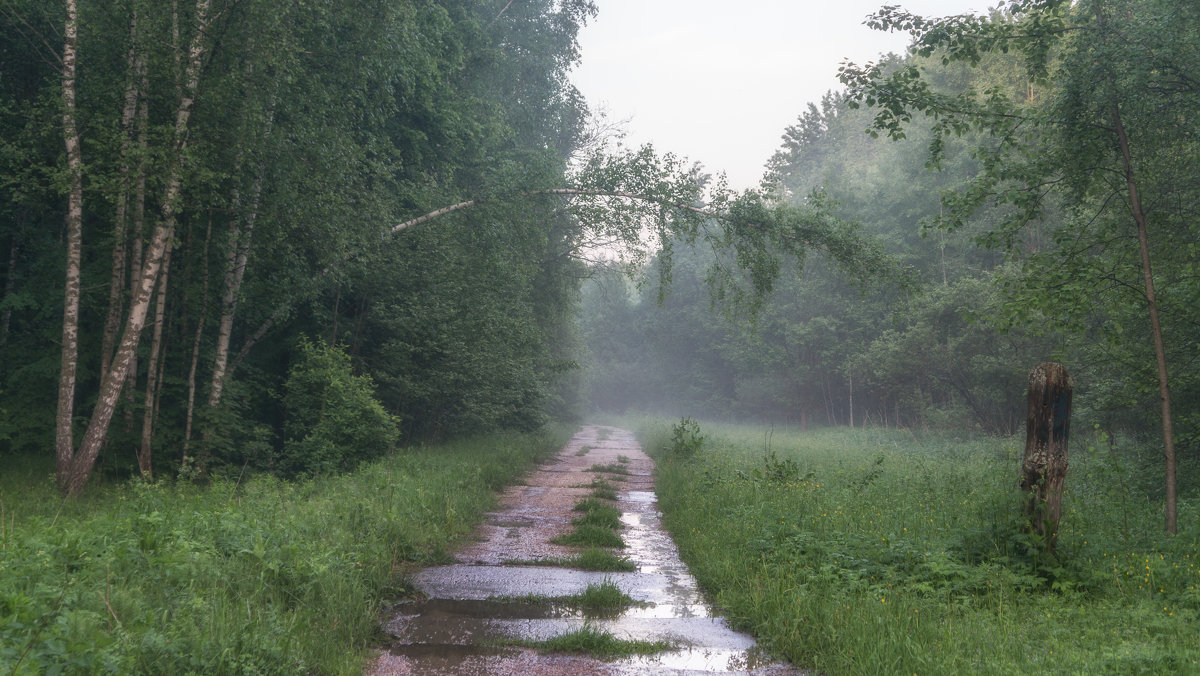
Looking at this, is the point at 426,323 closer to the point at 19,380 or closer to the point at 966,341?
the point at 19,380

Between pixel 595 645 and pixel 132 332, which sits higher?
pixel 132 332

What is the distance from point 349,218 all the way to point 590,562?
27.5 feet

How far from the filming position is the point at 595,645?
17.0ft

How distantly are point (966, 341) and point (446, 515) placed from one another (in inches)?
867

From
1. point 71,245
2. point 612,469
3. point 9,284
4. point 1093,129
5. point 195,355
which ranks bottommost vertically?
point 612,469

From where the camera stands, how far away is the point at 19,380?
39.0 ft

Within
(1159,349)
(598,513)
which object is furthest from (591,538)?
(1159,349)

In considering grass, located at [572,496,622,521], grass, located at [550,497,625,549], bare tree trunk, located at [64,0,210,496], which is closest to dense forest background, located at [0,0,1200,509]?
bare tree trunk, located at [64,0,210,496]

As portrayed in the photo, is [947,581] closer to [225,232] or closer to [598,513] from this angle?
[598,513]

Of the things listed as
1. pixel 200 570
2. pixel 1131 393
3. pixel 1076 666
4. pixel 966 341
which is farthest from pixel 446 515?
pixel 966 341

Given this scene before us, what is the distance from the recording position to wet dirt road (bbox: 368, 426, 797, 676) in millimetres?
4852

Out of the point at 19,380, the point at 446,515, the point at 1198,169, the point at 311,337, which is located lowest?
the point at 446,515

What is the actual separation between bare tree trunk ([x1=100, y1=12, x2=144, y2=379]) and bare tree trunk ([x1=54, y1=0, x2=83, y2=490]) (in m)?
0.49

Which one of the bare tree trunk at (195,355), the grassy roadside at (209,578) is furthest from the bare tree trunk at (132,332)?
the bare tree trunk at (195,355)
